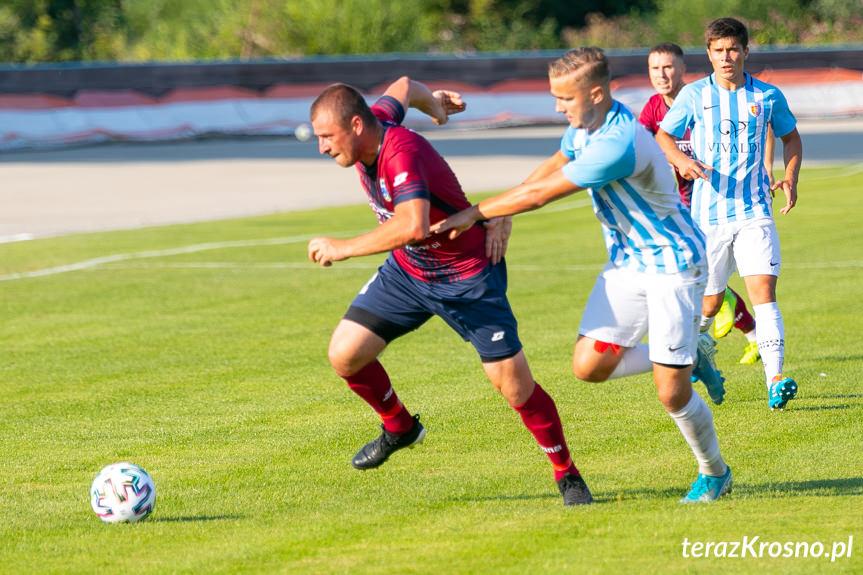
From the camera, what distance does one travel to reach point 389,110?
6.59 meters

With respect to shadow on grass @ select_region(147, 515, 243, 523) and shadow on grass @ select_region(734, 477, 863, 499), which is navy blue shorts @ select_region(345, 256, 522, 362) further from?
shadow on grass @ select_region(734, 477, 863, 499)

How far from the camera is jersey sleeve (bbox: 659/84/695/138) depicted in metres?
8.23

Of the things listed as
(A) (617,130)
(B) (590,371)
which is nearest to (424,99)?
(A) (617,130)

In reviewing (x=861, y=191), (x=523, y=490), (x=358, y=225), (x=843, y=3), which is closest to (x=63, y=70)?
(x=358, y=225)

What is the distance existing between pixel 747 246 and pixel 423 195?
325 centimetres

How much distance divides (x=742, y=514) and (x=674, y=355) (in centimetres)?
79

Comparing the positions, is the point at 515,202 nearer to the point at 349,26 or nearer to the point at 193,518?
the point at 193,518

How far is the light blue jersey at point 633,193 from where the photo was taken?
→ 218 inches

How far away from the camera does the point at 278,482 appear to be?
6668mm

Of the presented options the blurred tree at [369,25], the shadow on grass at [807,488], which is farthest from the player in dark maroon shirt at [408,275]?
the blurred tree at [369,25]

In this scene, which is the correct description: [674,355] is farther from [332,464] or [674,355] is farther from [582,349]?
[332,464]

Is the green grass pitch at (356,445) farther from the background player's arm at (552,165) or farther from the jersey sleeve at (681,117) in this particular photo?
the jersey sleeve at (681,117)

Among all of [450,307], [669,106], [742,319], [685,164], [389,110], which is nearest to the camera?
[450,307]
